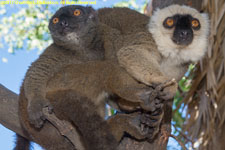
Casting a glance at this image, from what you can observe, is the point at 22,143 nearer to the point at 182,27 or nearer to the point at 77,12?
the point at 77,12

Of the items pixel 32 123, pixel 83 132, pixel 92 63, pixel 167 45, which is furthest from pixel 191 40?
pixel 32 123

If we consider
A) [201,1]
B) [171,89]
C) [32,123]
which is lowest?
[32,123]

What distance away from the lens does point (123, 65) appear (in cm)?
406

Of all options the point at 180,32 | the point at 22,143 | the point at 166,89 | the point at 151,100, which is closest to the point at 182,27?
the point at 180,32

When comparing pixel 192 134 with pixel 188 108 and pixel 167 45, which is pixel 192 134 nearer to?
pixel 188 108

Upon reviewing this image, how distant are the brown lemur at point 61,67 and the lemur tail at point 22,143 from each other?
0.03m

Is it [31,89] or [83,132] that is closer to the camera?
[83,132]

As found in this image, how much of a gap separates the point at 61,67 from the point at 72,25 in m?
0.82

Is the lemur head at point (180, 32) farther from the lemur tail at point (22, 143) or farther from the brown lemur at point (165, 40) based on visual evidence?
the lemur tail at point (22, 143)

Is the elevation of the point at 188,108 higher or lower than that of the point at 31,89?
lower

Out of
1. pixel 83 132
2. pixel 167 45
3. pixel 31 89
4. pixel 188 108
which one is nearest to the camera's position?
pixel 83 132

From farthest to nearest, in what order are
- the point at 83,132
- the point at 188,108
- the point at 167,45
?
the point at 188,108, the point at 167,45, the point at 83,132

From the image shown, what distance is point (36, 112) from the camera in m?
3.76

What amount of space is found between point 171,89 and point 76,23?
1.72 m
